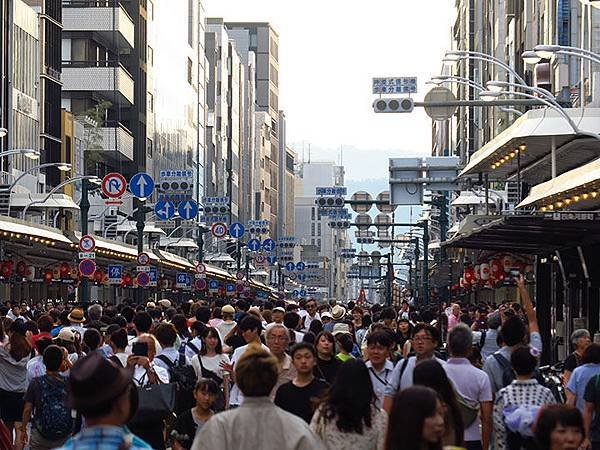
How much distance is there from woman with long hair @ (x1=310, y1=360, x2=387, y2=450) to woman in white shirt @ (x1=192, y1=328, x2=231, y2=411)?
20.4ft

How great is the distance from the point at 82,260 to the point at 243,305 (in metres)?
19.3

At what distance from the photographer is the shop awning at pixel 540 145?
37956mm

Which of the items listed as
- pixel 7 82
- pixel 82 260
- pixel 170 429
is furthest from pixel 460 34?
pixel 170 429

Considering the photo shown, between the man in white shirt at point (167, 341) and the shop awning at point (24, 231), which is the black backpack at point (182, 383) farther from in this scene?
the shop awning at point (24, 231)

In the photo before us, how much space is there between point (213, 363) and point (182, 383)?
1.14 m

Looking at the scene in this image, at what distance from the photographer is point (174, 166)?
11725 cm

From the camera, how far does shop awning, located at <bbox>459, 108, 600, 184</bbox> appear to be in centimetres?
3796

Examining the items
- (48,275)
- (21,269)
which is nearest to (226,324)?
(21,269)

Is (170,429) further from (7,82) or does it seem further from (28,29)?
(28,29)

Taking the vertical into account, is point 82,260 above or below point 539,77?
below

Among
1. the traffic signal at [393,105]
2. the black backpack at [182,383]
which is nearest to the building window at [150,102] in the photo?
the traffic signal at [393,105]

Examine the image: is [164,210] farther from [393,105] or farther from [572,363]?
[572,363]

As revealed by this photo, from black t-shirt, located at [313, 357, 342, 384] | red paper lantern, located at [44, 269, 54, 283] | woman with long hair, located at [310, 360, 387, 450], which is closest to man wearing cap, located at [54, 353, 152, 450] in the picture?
woman with long hair, located at [310, 360, 387, 450]

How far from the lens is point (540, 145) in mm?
39750
